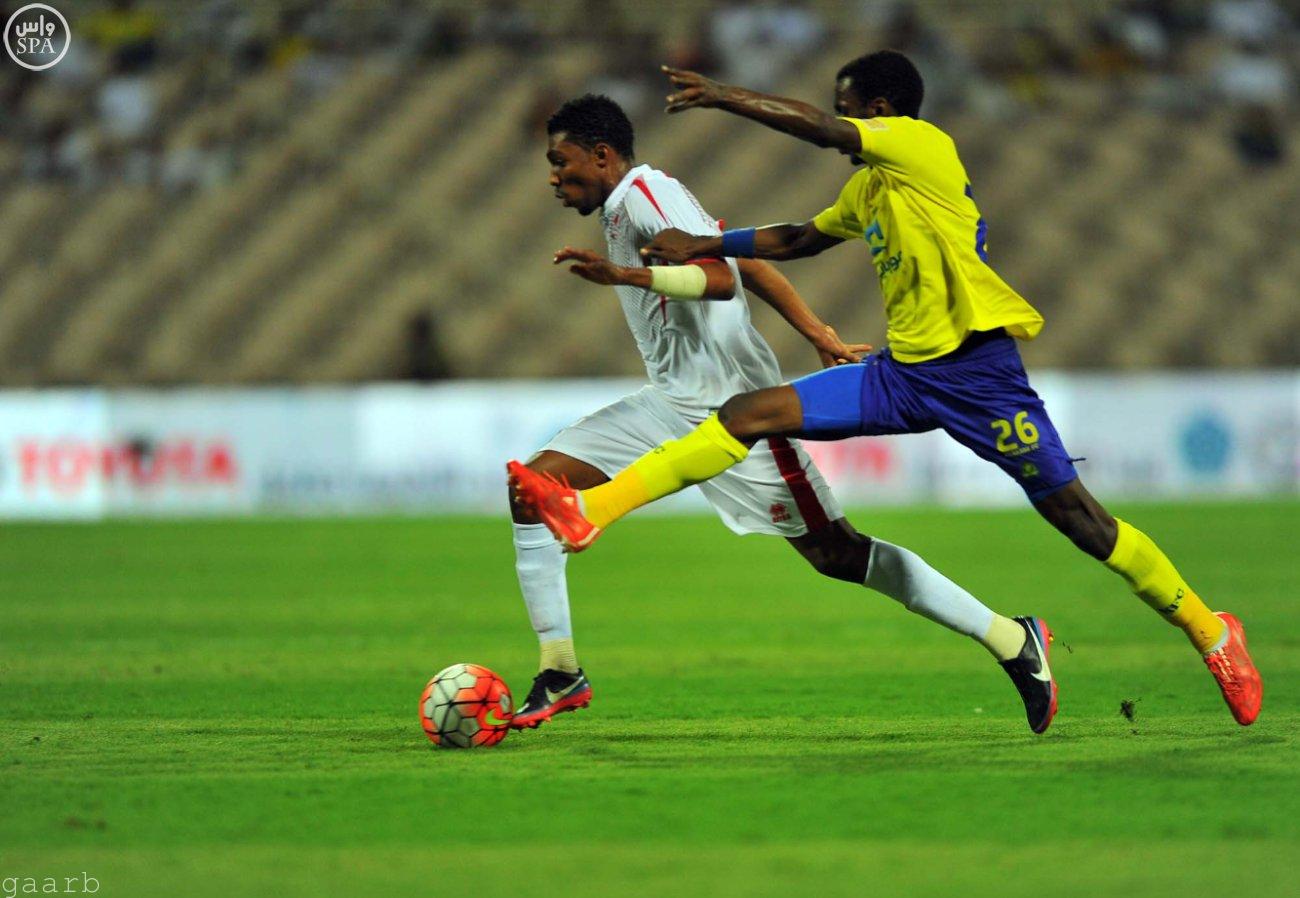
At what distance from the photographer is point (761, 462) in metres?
6.27

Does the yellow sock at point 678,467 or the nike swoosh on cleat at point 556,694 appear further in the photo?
the nike swoosh on cleat at point 556,694

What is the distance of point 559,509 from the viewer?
18.0 feet

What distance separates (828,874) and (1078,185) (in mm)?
22448

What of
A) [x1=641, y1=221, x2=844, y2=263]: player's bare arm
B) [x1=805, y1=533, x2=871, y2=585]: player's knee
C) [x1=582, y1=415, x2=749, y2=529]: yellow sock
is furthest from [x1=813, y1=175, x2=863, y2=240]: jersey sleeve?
[x1=805, y1=533, x2=871, y2=585]: player's knee

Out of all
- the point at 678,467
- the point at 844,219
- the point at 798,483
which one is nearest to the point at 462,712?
the point at 678,467

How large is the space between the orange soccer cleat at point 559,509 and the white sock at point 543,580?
0.76 meters

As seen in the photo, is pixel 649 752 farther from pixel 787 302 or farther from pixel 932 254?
pixel 932 254

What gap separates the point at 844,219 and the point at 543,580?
1.61m

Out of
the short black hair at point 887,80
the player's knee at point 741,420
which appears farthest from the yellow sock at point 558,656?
the short black hair at point 887,80

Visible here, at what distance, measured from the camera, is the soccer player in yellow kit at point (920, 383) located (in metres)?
5.63

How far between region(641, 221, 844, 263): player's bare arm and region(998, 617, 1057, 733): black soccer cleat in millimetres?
1456

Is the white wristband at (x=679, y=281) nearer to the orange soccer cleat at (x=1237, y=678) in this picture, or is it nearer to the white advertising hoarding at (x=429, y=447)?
the orange soccer cleat at (x=1237, y=678)

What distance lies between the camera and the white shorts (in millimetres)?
6234

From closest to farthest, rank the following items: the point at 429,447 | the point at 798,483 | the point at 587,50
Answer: the point at 798,483
the point at 429,447
the point at 587,50
